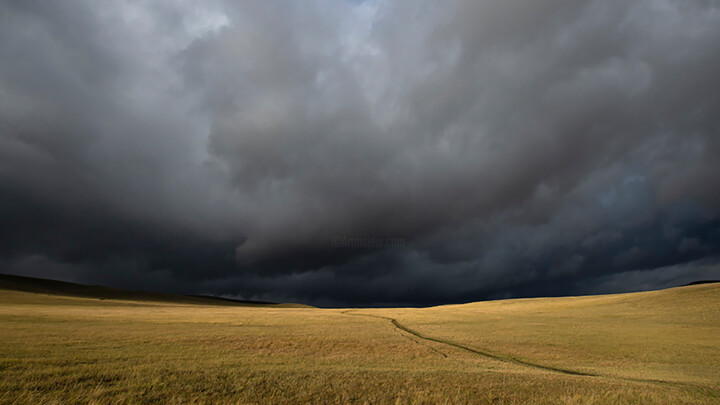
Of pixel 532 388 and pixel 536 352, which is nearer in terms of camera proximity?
pixel 532 388

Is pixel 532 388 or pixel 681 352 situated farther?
pixel 681 352

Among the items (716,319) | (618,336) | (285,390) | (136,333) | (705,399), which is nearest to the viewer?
(285,390)

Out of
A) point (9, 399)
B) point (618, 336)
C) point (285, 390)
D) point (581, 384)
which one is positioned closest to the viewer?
point (9, 399)

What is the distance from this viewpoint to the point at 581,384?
1401 centimetres

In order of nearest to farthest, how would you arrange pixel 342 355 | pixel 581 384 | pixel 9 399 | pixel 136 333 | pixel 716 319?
pixel 9 399, pixel 581 384, pixel 342 355, pixel 136 333, pixel 716 319

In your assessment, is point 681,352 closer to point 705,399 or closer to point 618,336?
point 618,336

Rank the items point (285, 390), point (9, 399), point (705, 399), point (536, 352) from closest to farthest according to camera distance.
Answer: point (9, 399) → point (285, 390) → point (705, 399) → point (536, 352)

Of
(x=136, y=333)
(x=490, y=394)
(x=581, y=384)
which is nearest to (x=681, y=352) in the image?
(x=581, y=384)

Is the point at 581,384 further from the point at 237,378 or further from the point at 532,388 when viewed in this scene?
the point at 237,378

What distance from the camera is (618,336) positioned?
107 ft

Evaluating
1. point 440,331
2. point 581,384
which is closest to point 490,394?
point 581,384

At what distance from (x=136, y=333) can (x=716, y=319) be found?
200 ft

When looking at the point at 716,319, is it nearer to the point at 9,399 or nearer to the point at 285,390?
the point at 285,390

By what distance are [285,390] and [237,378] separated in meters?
2.89
